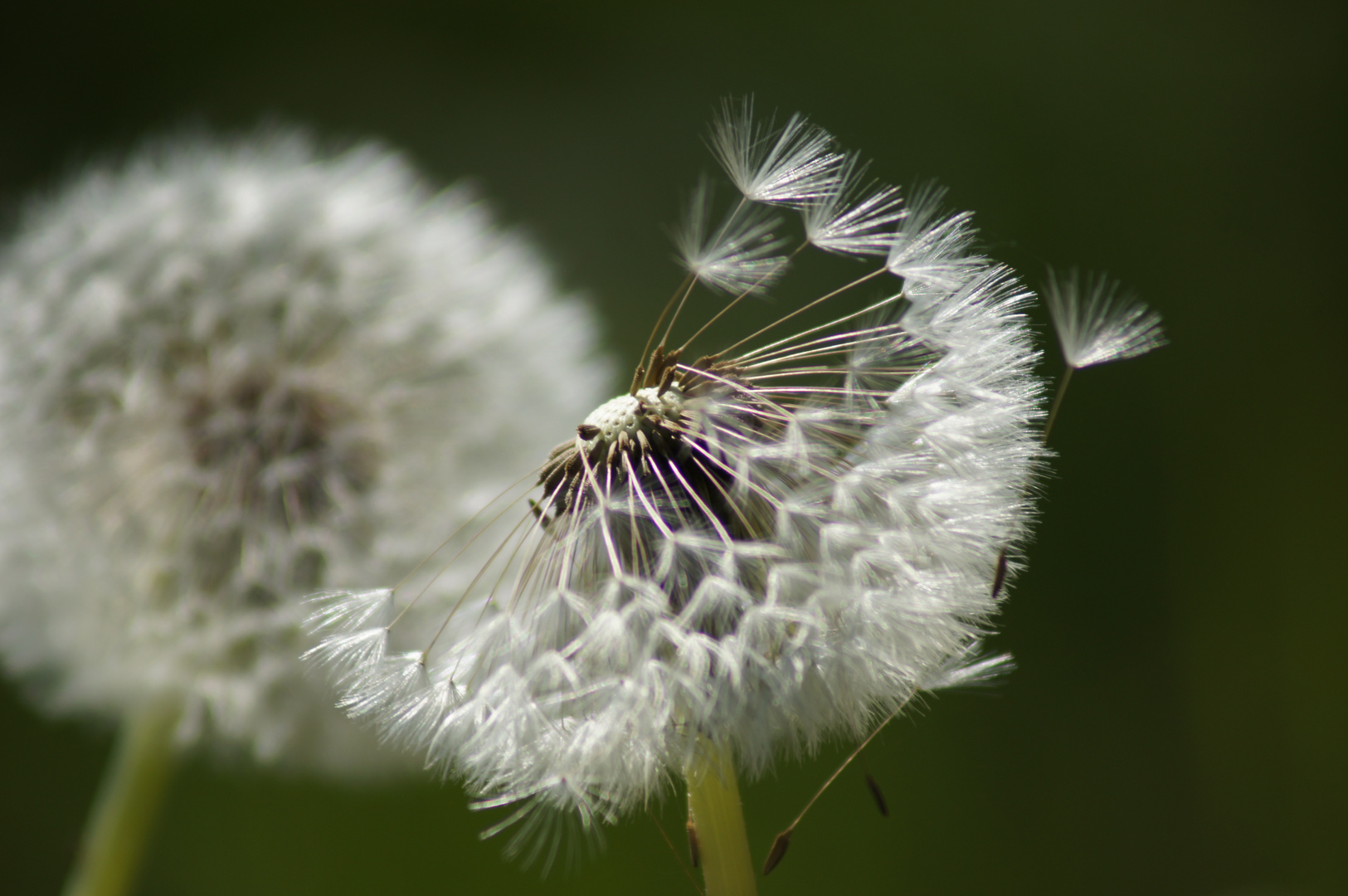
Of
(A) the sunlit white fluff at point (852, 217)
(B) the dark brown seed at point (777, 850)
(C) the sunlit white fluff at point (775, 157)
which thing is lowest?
(B) the dark brown seed at point (777, 850)

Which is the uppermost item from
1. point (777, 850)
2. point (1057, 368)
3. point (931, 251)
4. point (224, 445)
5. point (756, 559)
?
point (1057, 368)

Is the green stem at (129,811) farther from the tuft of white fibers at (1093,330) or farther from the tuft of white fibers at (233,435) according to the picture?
the tuft of white fibers at (1093,330)

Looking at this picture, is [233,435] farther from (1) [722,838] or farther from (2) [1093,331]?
(2) [1093,331]

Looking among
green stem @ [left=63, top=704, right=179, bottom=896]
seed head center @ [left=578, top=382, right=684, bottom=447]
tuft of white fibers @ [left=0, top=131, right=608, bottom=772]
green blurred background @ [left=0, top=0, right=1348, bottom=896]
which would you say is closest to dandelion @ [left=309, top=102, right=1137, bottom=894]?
seed head center @ [left=578, top=382, right=684, bottom=447]

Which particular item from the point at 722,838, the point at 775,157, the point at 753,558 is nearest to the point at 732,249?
the point at 775,157

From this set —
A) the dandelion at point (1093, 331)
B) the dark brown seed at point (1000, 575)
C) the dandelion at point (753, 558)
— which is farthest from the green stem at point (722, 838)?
the dandelion at point (1093, 331)

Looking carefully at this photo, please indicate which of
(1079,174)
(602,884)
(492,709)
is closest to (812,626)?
(492,709)
